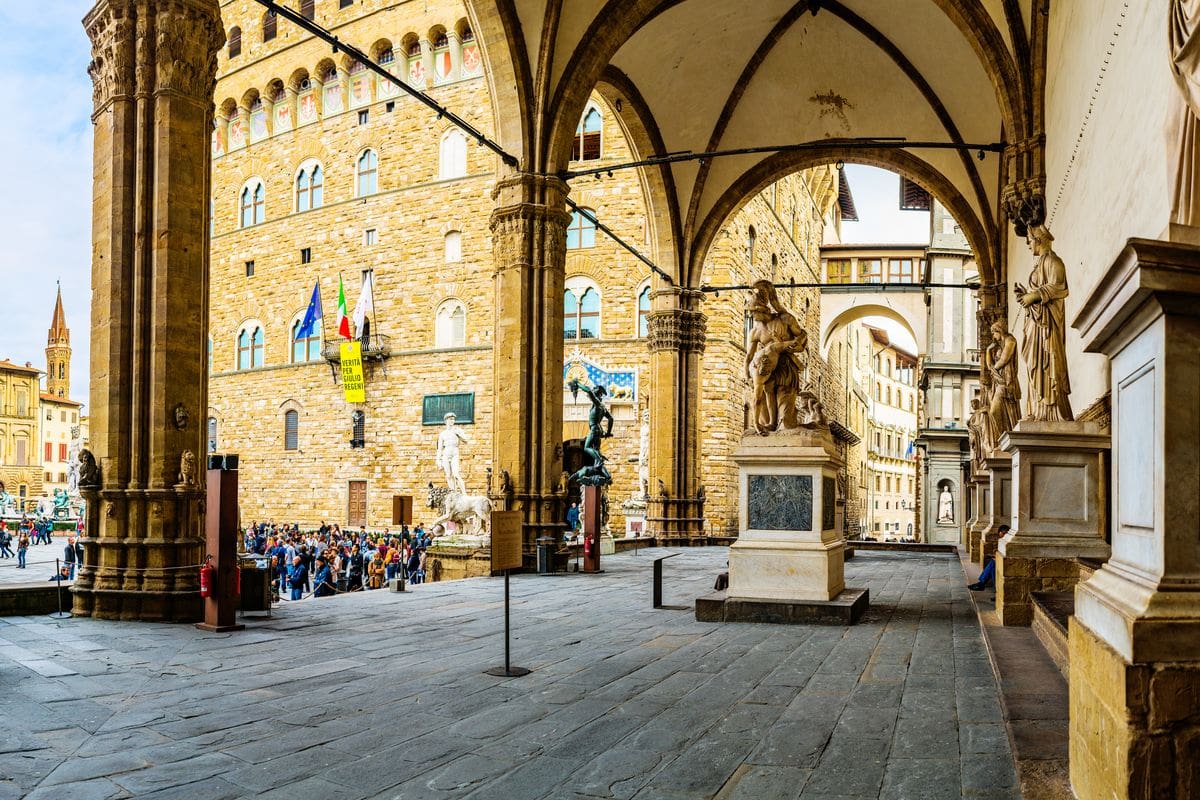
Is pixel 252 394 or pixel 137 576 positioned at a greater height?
pixel 252 394

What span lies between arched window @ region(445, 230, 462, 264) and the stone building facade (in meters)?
0.05

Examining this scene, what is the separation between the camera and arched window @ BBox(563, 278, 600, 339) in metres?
27.6

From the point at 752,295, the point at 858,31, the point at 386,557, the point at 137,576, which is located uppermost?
the point at 858,31

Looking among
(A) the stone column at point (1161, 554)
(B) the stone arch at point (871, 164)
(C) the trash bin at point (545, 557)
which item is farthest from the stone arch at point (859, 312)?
(A) the stone column at point (1161, 554)

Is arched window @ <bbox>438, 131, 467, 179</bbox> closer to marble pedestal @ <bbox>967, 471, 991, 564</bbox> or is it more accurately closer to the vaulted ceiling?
the vaulted ceiling

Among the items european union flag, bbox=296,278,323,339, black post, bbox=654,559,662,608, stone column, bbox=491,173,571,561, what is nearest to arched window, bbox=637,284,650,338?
european union flag, bbox=296,278,323,339

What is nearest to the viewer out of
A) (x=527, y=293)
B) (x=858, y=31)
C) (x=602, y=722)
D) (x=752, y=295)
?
(x=602, y=722)

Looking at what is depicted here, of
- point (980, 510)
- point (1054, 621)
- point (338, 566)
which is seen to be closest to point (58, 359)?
point (338, 566)

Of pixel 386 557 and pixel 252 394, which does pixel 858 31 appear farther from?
pixel 252 394

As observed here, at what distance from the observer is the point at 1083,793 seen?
253 cm

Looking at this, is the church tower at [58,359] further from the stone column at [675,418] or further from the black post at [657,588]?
the black post at [657,588]

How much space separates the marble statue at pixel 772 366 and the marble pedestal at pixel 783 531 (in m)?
0.25

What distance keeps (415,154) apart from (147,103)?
74.4ft

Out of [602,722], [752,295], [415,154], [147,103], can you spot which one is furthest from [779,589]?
[415,154]
